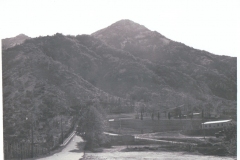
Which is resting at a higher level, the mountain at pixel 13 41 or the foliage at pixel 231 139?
the mountain at pixel 13 41

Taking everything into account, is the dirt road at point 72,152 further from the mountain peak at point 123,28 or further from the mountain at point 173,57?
the mountain peak at point 123,28

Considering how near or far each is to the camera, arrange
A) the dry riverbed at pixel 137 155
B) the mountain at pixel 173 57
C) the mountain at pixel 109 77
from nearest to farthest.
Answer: the dry riverbed at pixel 137 155 < the mountain at pixel 173 57 < the mountain at pixel 109 77

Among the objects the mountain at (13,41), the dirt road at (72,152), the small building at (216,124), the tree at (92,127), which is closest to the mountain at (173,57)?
the small building at (216,124)

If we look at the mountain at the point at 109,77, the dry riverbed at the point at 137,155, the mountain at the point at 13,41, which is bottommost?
the dry riverbed at the point at 137,155

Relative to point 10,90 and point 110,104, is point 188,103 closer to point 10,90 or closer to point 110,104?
point 110,104

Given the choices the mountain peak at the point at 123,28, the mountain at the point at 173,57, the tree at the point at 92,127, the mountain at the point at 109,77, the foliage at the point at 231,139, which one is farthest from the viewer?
the mountain peak at the point at 123,28

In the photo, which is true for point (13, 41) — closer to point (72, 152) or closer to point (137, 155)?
point (72, 152)

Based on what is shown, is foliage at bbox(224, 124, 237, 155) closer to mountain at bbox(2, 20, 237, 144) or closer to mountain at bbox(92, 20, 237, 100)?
mountain at bbox(2, 20, 237, 144)
